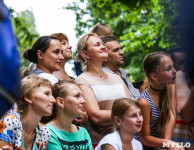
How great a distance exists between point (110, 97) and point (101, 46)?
64 cm

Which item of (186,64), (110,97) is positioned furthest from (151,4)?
(186,64)

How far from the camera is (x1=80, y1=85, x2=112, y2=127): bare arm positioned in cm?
337

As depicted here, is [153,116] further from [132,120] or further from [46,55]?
[46,55]

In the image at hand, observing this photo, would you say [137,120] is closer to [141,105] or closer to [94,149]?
[141,105]

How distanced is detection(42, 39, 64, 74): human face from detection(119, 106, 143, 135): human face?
0.90 meters

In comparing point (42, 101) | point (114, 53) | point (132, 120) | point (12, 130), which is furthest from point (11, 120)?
point (114, 53)

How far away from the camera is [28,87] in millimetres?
2959

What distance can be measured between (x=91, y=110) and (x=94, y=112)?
0.03 metres

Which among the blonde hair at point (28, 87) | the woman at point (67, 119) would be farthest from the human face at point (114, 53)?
the blonde hair at point (28, 87)

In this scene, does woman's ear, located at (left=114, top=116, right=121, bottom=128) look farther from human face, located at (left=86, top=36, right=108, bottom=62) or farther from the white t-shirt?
human face, located at (left=86, top=36, right=108, bottom=62)

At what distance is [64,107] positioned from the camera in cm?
328

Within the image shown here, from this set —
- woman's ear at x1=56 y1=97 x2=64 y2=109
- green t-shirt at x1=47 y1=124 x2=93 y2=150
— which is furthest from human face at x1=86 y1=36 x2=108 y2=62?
green t-shirt at x1=47 y1=124 x2=93 y2=150

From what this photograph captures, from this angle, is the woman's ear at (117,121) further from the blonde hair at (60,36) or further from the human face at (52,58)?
the blonde hair at (60,36)

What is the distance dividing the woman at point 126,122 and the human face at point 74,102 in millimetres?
312
